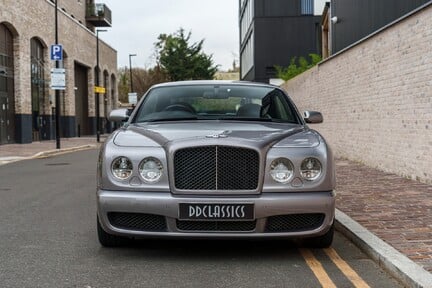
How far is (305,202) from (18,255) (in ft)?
9.19

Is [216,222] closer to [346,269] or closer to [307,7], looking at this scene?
[346,269]

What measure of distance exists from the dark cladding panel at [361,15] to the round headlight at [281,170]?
21.9ft

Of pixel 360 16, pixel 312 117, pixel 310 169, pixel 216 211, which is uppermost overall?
pixel 360 16

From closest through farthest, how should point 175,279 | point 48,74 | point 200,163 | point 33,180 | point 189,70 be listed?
point 175,279, point 200,163, point 33,180, point 48,74, point 189,70

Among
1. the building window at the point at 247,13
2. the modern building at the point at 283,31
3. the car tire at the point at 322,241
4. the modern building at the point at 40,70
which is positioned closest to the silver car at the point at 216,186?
the car tire at the point at 322,241

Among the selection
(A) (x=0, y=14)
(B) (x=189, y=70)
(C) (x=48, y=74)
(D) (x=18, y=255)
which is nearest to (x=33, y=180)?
(D) (x=18, y=255)

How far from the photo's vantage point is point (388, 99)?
12.3m

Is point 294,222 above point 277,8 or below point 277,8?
below

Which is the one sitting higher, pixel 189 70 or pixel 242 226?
pixel 189 70

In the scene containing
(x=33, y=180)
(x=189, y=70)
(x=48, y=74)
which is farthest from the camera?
(x=189, y=70)

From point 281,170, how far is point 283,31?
125 feet

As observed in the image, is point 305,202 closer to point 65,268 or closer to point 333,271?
point 333,271

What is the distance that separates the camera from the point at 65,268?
5.08 m

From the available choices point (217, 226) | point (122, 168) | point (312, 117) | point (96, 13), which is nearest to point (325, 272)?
point (217, 226)
